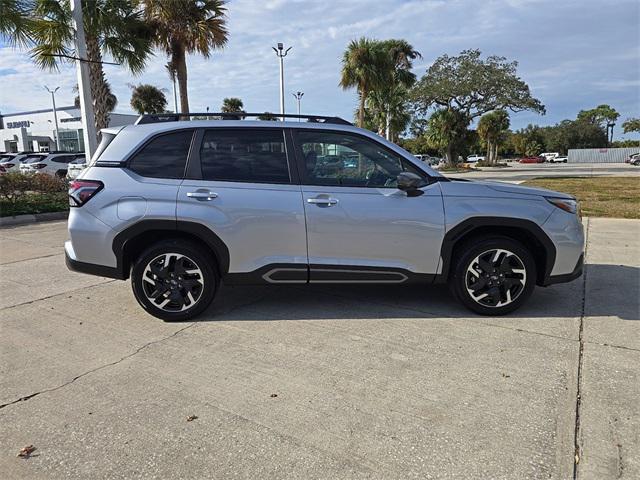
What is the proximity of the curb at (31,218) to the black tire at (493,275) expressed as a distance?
1026cm

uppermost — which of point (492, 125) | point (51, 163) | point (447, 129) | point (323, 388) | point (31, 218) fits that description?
point (492, 125)

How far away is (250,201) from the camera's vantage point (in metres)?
4.14

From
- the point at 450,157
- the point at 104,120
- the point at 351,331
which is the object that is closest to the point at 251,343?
the point at 351,331

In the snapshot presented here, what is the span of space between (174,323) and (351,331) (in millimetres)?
1637

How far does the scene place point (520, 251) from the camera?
13.9ft

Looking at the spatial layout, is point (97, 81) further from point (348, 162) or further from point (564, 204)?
point (564, 204)

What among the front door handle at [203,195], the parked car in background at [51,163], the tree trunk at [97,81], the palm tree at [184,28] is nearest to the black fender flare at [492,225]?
the front door handle at [203,195]

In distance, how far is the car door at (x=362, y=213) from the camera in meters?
4.15

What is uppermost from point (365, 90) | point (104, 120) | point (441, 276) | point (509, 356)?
point (365, 90)

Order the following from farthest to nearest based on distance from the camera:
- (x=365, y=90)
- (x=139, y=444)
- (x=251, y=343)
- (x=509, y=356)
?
(x=365, y=90) → (x=251, y=343) → (x=509, y=356) → (x=139, y=444)

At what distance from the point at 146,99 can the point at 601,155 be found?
71648mm

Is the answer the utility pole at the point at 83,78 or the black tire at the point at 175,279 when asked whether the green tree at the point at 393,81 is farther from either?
the black tire at the point at 175,279

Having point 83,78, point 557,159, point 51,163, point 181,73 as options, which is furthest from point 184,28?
point 557,159

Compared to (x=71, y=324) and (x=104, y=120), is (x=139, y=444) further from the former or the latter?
(x=104, y=120)
